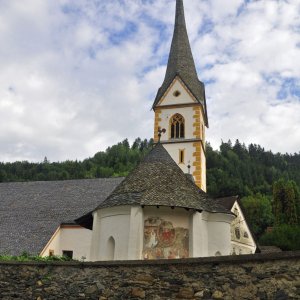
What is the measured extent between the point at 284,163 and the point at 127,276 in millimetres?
139163

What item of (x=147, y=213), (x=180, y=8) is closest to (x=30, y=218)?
(x=147, y=213)

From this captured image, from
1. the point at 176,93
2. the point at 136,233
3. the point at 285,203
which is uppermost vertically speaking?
the point at 285,203

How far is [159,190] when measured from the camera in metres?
17.2

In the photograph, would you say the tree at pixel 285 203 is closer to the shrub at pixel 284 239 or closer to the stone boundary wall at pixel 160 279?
the shrub at pixel 284 239

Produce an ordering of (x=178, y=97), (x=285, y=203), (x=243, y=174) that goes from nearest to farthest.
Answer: (x=178, y=97) < (x=285, y=203) < (x=243, y=174)

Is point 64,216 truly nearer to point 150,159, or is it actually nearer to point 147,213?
point 150,159

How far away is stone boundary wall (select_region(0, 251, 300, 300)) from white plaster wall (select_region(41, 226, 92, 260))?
15.7m

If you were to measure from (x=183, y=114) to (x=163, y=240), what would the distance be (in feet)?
69.7

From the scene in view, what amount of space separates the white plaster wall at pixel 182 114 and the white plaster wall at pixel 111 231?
1809 centimetres

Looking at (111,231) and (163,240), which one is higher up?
(111,231)

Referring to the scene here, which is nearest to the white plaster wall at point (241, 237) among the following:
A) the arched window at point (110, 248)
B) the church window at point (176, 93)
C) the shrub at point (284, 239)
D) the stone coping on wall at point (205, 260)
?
the church window at point (176, 93)

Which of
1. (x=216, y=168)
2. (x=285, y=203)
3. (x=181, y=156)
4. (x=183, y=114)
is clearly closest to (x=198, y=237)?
(x=181, y=156)

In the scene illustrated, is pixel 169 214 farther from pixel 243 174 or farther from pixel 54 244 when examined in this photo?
pixel 243 174

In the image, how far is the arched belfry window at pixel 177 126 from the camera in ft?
117
